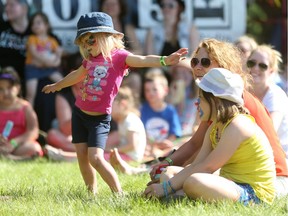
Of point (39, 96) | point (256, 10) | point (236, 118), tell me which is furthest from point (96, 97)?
point (256, 10)

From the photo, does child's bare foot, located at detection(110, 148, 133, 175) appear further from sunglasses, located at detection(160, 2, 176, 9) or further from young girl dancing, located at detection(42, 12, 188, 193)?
sunglasses, located at detection(160, 2, 176, 9)

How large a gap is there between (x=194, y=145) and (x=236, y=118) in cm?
81

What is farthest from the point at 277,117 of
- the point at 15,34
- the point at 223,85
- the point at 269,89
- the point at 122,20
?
the point at 15,34

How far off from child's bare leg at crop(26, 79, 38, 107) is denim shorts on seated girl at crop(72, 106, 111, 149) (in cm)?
446

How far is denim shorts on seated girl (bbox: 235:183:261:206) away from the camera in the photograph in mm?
4680

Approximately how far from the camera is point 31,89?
1002 cm

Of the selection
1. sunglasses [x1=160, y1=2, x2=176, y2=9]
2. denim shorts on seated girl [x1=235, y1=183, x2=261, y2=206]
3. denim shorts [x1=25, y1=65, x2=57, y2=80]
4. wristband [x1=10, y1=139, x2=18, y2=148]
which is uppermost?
sunglasses [x1=160, y1=2, x2=176, y2=9]

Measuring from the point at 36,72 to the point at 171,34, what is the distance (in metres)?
1.97

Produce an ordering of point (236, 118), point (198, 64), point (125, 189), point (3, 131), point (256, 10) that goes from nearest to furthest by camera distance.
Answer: point (236, 118)
point (198, 64)
point (125, 189)
point (3, 131)
point (256, 10)

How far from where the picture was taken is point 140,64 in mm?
5312

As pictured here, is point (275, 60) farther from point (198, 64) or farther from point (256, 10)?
point (256, 10)

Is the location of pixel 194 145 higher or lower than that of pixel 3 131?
higher

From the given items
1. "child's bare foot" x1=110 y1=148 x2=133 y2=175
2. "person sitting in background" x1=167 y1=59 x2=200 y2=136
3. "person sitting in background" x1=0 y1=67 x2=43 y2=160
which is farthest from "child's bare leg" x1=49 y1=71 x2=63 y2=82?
"child's bare foot" x1=110 y1=148 x2=133 y2=175

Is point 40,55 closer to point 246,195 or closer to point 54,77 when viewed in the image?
point 54,77
